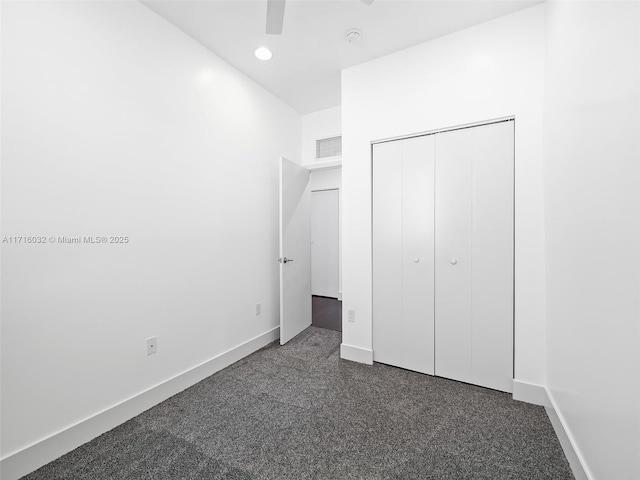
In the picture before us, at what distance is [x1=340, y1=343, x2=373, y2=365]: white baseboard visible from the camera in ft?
8.23

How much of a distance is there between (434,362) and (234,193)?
7.57 feet

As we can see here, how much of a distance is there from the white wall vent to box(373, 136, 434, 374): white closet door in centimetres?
93

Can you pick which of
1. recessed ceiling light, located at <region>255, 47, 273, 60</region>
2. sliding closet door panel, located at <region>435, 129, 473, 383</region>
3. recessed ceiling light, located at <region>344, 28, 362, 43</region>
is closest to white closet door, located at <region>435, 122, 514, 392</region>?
sliding closet door panel, located at <region>435, 129, 473, 383</region>

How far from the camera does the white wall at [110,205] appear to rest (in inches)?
53.6

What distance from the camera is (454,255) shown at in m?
2.17

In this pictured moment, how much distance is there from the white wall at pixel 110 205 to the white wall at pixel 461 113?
1.09 metres

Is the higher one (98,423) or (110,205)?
(110,205)

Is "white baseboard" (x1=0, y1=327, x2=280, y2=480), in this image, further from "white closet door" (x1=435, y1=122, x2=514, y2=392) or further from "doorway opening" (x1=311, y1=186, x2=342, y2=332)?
"doorway opening" (x1=311, y1=186, x2=342, y2=332)

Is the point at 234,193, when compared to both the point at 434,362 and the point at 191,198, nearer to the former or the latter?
the point at 191,198

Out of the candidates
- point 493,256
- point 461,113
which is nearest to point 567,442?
point 493,256

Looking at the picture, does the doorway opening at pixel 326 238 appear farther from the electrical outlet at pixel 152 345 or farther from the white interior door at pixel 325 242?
the electrical outlet at pixel 152 345

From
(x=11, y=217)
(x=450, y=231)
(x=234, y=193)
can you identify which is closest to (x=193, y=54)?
(x=234, y=193)

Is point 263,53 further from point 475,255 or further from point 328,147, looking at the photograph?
point 475,255

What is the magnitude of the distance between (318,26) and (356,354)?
2763 mm
